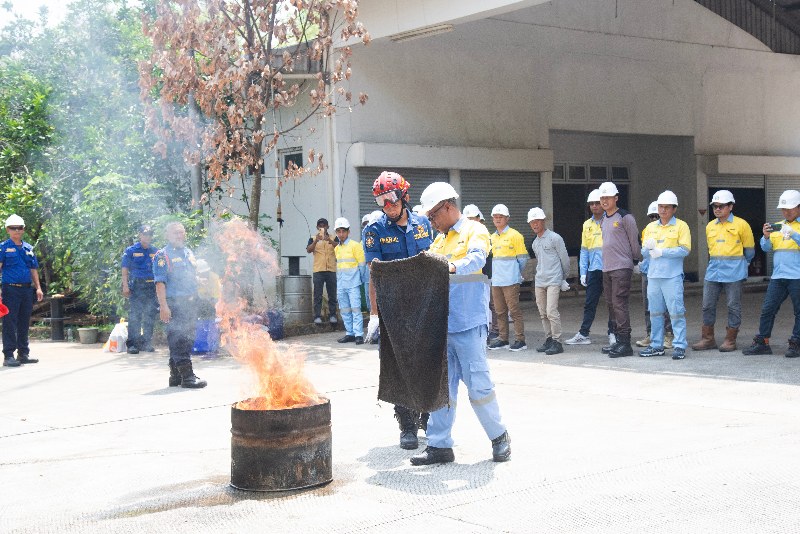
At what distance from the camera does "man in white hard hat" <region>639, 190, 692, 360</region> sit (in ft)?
38.1

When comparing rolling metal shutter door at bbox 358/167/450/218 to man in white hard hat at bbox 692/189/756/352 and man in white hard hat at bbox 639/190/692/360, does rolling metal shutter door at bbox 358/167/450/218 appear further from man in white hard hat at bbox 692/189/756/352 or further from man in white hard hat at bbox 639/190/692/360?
man in white hard hat at bbox 692/189/756/352

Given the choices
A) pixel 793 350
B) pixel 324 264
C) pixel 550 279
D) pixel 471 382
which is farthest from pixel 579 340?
pixel 471 382

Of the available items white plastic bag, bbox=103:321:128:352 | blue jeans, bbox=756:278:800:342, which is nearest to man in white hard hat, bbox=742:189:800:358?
blue jeans, bbox=756:278:800:342

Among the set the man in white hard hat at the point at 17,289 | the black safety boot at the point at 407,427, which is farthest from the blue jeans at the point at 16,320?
the black safety boot at the point at 407,427

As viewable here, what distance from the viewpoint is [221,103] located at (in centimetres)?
1570

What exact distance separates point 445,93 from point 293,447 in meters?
14.1

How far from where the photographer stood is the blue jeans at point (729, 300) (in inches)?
463

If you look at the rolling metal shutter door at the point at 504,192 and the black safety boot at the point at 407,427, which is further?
the rolling metal shutter door at the point at 504,192

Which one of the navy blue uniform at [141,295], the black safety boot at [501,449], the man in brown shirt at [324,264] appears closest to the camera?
the black safety boot at [501,449]

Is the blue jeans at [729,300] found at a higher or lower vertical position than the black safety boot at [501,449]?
higher

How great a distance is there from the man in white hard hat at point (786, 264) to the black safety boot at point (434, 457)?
6.12 meters

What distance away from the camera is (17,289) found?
46.5 feet

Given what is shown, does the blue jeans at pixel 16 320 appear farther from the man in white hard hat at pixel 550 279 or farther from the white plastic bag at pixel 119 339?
the man in white hard hat at pixel 550 279

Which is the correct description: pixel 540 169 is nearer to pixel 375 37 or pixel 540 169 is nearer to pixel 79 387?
pixel 375 37
